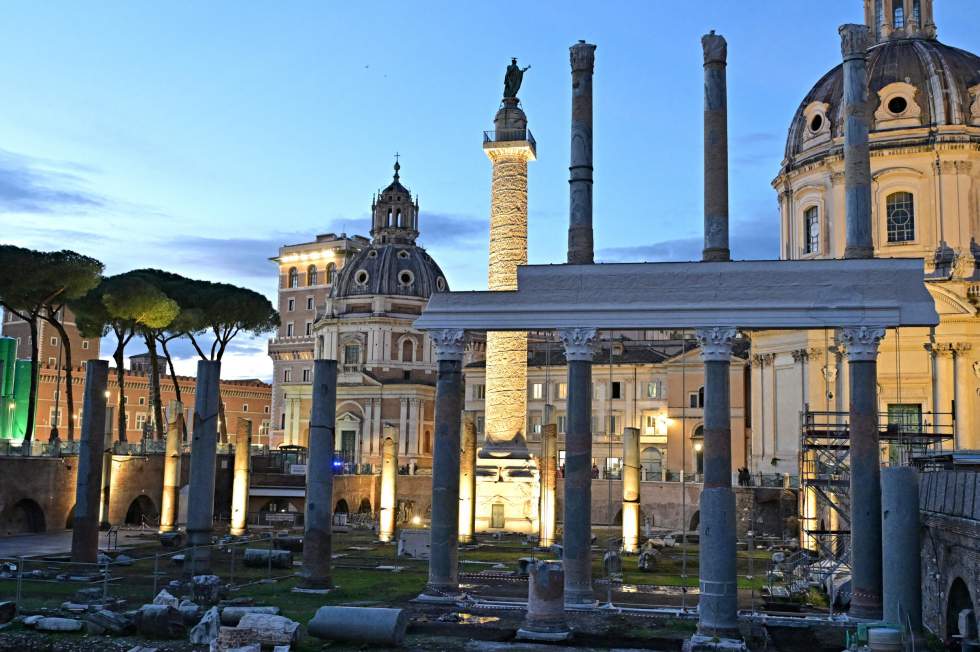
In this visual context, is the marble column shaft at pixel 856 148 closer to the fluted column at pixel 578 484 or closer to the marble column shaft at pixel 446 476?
the fluted column at pixel 578 484

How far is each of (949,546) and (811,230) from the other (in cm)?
2995

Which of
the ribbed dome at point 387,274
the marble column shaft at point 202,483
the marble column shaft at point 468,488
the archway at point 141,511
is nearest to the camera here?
the marble column shaft at point 202,483

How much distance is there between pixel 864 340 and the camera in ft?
63.9

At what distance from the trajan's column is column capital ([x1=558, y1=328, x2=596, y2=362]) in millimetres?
19486

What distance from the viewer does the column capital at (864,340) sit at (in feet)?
63.8

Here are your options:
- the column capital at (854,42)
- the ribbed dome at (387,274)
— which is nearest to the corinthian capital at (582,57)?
the column capital at (854,42)

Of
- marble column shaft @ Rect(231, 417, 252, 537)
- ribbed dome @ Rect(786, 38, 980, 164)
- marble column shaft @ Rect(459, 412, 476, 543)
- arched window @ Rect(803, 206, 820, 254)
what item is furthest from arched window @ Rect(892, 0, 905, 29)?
marble column shaft @ Rect(231, 417, 252, 537)

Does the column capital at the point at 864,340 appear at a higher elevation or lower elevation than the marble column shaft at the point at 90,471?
higher

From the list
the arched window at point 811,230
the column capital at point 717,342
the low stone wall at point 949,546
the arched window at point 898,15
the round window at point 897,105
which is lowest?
the low stone wall at point 949,546

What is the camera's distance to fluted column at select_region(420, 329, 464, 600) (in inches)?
836

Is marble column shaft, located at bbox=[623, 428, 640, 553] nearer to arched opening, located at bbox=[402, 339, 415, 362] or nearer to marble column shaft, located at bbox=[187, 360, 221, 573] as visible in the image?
marble column shaft, located at bbox=[187, 360, 221, 573]

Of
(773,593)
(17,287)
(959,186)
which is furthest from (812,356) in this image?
(17,287)

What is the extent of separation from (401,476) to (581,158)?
3428 centimetres

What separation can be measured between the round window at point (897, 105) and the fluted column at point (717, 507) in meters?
27.6
